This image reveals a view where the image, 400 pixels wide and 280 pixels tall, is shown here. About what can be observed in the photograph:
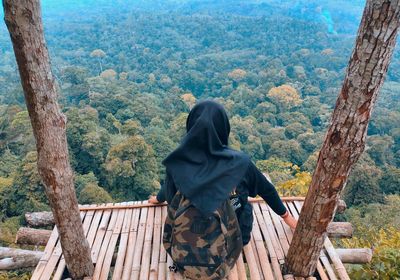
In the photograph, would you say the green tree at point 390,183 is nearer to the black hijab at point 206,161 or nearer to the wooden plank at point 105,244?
the wooden plank at point 105,244

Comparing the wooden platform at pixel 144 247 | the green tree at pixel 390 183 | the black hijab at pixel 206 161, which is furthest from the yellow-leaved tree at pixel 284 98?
the black hijab at pixel 206 161

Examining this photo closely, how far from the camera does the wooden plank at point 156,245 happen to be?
8.72 feet

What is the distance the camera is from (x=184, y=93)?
36.8 m

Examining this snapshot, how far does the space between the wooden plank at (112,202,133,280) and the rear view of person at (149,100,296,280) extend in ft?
1.62

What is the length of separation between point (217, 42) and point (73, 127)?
49.9 metres

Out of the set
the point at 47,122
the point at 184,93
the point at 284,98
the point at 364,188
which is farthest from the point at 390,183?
the point at 184,93

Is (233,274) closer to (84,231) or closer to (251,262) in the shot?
(251,262)

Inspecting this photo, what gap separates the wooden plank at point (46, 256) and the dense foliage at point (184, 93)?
113 inches

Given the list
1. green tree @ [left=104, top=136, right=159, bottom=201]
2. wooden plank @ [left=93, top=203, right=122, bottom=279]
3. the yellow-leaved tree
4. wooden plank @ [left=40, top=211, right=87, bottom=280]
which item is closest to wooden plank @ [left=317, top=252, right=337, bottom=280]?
wooden plank @ [left=93, top=203, right=122, bottom=279]

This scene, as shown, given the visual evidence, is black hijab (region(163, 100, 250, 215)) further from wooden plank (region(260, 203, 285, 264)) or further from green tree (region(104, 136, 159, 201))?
green tree (region(104, 136, 159, 201))

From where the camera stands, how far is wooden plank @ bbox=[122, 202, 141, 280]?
268cm

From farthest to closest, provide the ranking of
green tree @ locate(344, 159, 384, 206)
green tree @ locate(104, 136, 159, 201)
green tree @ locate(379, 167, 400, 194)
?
green tree @ locate(379, 167, 400, 194) → green tree @ locate(344, 159, 384, 206) → green tree @ locate(104, 136, 159, 201)

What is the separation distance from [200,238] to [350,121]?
1.19 metres

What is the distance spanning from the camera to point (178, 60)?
50750mm
